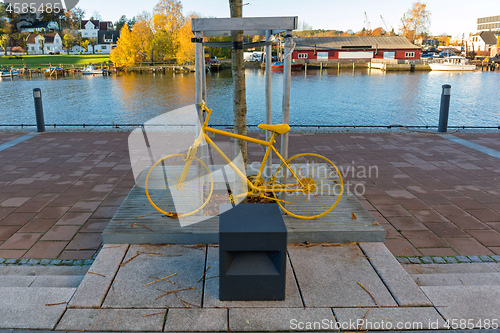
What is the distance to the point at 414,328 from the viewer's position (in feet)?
9.46

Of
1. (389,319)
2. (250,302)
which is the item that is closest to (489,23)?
(389,319)

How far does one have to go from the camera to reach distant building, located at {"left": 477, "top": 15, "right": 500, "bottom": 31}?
134625mm

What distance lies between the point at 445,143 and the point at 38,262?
28.7 ft

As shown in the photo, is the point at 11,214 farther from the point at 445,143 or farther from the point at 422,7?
the point at 422,7

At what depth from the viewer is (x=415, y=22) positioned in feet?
303

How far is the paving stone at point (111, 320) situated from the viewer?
2867 millimetres

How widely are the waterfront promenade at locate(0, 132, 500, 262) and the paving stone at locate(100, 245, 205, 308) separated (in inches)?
31.1

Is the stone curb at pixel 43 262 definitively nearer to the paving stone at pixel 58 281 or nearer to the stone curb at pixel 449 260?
the paving stone at pixel 58 281

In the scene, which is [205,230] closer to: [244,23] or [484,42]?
[244,23]

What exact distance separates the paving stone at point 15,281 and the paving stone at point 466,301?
11.6ft

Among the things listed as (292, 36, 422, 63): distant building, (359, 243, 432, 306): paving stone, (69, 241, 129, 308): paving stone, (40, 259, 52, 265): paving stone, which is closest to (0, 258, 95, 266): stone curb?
(40, 259, 52, 265): paving stone

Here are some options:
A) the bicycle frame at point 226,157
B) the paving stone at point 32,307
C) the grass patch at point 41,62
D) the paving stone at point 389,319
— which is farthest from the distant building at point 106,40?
the paving stone at point 389,319

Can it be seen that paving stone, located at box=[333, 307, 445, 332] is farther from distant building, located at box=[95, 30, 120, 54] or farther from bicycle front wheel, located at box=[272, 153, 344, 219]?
distant building, located at box=[95, 30, 120, 54]

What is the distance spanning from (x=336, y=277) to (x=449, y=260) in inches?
55.4
